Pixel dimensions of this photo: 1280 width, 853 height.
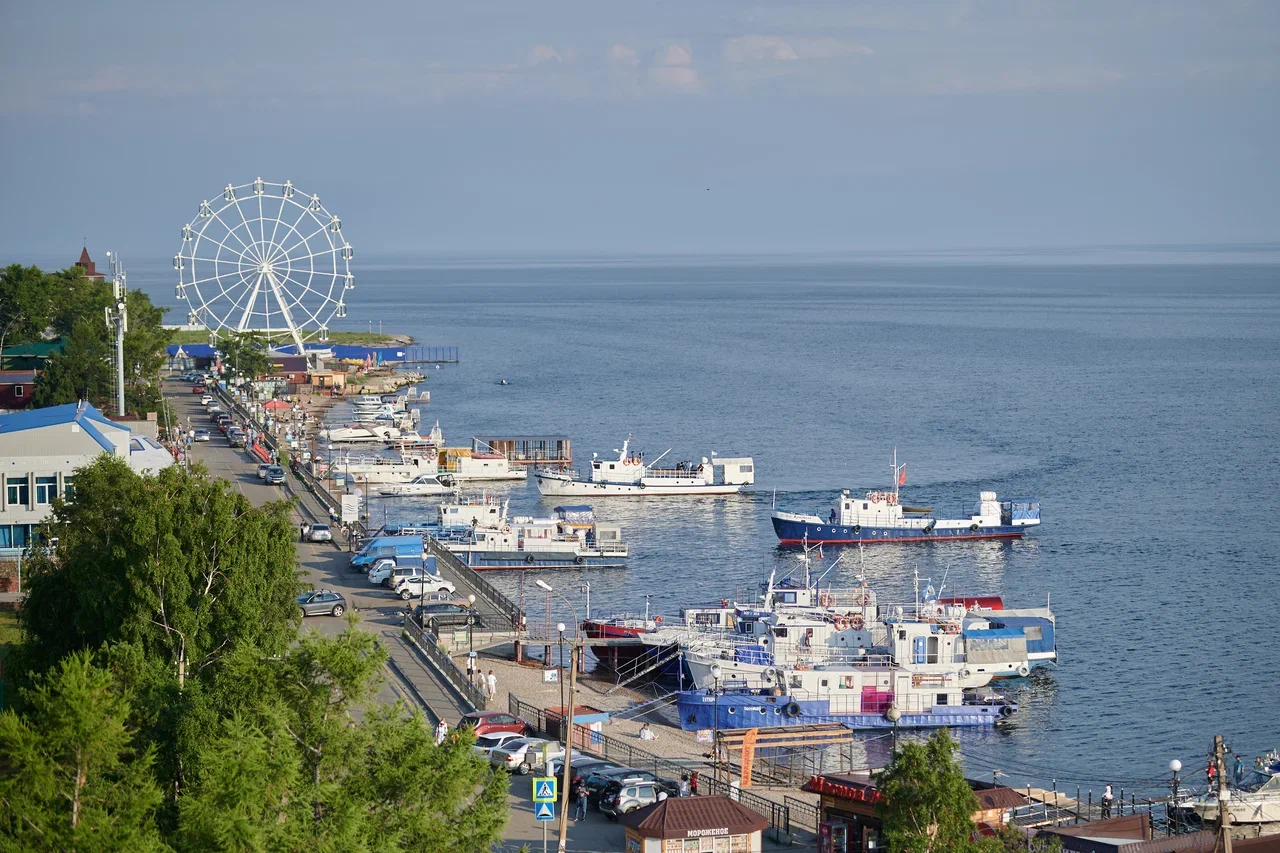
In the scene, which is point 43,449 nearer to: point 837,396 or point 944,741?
point 944,741

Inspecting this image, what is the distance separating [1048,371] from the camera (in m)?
154

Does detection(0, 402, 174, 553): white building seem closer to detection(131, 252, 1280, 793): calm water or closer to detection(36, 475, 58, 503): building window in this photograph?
detection(36, 475, 58, 503): building window

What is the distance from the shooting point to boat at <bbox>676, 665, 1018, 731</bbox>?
43.5m

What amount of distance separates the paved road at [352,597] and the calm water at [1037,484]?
660 centimetres

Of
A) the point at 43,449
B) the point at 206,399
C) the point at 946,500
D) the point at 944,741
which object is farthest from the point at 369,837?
the point at 206,399

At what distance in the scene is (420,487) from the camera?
8525cm

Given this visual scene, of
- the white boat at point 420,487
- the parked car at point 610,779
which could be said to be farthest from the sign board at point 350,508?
the parked car at point 610,779

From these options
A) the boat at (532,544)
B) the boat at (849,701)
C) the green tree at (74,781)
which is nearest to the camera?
the green tree at (74,781)

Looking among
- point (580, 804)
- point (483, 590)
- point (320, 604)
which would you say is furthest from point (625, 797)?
point (483, 590)

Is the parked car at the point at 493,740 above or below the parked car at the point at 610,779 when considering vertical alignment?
above

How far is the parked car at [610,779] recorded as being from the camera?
102 ft

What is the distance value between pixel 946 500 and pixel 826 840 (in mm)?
55760

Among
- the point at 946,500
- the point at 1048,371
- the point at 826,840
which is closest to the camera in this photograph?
the point at 826,840

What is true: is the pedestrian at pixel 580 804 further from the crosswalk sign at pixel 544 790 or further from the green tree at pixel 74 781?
the green tree at pixel 74 781
